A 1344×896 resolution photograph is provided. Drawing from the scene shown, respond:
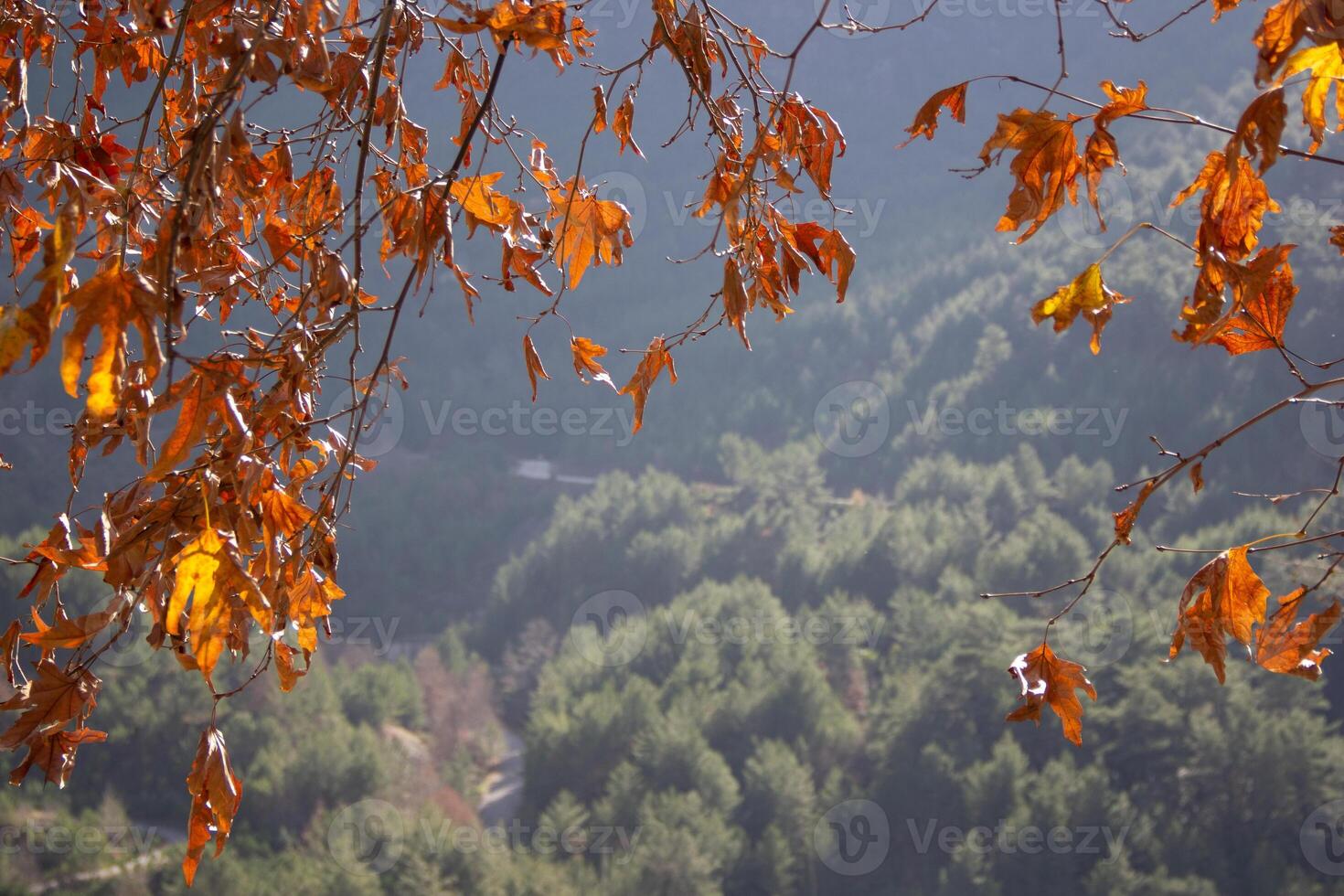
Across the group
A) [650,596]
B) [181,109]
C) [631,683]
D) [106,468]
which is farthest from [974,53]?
[181,109]

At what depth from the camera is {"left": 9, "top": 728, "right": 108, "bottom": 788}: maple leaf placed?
30.1 inches

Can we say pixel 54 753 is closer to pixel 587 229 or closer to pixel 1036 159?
pixel 587 229

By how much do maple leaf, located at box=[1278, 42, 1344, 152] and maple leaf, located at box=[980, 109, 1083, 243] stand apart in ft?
0.50

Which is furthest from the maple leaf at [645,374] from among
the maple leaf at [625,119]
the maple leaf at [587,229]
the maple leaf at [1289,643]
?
the maple leaf at [1289,643]

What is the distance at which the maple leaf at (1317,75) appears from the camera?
0.57 meters

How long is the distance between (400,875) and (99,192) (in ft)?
28.1

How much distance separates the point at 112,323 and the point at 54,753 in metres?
0.46

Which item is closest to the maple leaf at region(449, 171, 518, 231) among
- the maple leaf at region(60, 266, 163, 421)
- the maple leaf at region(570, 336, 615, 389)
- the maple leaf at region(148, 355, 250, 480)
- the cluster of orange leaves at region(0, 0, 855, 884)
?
the cluster of orange leaves at region(0, 0, 855, 884)

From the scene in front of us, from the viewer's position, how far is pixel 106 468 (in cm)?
1614

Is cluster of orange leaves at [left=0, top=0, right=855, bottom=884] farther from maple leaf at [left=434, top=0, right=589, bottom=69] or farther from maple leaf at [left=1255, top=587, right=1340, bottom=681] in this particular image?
maple leaf at [left=1255, top=587, right=1340, bottom=681]

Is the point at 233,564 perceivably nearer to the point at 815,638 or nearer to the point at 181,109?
the point at 181,109

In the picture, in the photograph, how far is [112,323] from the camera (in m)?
0.54

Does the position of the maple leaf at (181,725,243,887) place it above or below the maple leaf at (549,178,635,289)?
below

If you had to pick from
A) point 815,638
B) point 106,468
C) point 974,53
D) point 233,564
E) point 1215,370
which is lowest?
point 233,564
